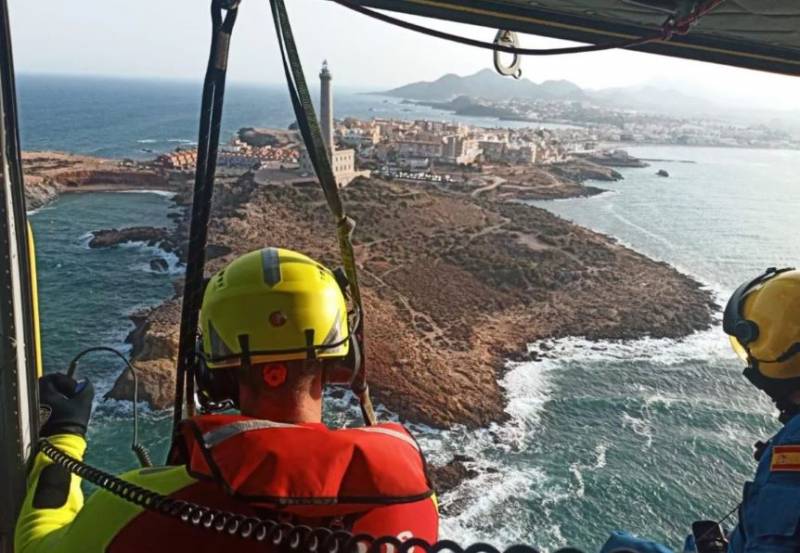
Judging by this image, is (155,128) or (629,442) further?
(155,128)

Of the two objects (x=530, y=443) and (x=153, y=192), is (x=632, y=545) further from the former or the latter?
(x=153, y=192)

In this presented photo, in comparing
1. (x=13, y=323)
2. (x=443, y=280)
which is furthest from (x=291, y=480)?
Answer: (x=443, y=280)

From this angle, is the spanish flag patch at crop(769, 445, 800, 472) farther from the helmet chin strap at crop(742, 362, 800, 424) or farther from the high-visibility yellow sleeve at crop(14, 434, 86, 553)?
the high-visibility yellow sleeve at crop(14, 434, 86, 553)

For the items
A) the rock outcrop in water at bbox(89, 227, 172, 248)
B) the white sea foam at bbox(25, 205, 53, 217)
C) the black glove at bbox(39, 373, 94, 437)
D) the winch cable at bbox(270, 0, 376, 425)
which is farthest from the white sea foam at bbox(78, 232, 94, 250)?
the winch cable at bbox(270, 0, 376, 425)

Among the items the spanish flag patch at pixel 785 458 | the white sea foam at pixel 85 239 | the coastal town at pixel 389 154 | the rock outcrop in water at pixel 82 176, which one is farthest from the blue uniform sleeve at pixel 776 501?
the rock outcrop in water at pixel 82 176

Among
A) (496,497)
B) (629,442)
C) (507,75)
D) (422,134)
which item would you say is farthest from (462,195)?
(507,75)

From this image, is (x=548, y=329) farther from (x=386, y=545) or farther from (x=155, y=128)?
(x=155, y=128)

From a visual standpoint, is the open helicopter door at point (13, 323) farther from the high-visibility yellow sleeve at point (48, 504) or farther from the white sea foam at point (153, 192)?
the white sea foam at point (153, 192)
